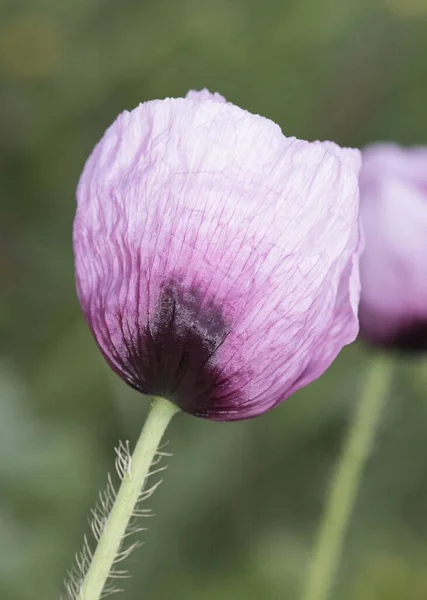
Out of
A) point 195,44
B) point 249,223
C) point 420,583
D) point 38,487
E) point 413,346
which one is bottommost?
point 420,583

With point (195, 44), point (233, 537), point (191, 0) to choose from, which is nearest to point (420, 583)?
point (233, 537)

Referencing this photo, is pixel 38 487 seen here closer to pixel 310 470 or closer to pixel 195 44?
pixel 310 470

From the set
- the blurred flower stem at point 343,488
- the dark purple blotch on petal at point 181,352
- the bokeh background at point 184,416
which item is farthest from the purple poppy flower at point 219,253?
the bokeh background at point 184,416

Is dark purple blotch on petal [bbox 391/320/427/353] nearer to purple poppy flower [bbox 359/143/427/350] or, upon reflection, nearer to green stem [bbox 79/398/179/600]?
purple poppy flower [bbox 359/143/427/350]

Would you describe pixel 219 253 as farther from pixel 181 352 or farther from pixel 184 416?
pixel 184 416

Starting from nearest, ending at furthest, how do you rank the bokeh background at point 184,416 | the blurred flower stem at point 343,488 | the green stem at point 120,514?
1. the green stem at point 120,514
2. the blurred flower stem at point 343,488
3. the bokeh background at point 184,416

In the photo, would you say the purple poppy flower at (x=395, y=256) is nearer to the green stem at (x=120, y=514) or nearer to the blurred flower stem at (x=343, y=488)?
the blurred flower stem at (x=343, y=488)
